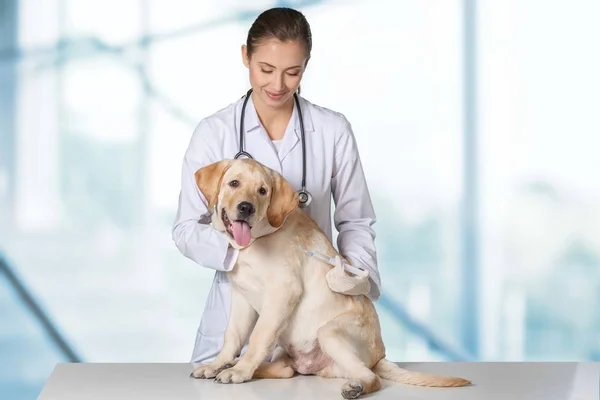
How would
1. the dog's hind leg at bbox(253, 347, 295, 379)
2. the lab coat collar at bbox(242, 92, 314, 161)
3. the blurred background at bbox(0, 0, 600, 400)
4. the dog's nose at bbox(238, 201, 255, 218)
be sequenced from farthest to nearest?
the blurred background at bbox(0, 0, 600, 400) → the lab coat collar at bbox(242, 92, 314, 161) → the dog's hind leg at bbox(253, 347, 295, 379) → the dog's nose at bbox(238, 201, 255, 218)

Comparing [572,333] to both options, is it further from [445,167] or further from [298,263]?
[298,263]

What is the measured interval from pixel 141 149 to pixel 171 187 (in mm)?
270

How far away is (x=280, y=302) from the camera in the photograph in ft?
7.23

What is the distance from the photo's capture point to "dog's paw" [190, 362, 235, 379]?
222cm

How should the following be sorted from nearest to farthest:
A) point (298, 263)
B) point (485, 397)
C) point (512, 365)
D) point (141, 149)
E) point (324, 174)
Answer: point (485, 397) < point (298, 263) < point (512, 365) < point (324, 174) < point (141, 149)

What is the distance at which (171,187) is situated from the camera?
545cm

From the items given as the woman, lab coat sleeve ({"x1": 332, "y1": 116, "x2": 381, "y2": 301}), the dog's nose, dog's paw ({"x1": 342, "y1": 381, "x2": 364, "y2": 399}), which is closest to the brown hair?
the woman

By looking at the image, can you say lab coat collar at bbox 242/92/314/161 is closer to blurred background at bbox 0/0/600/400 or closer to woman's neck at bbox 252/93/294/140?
woman's neck at bbox 252/93/294/140

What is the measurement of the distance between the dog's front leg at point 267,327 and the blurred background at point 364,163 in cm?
327

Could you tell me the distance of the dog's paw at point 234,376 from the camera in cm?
215

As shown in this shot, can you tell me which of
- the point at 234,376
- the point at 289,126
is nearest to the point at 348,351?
the point at 234,376

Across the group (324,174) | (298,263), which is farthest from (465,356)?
(298,263)

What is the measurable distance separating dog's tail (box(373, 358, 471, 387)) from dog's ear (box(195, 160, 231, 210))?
0.55 metres

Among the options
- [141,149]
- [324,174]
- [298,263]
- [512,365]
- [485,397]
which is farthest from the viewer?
[141,149]
